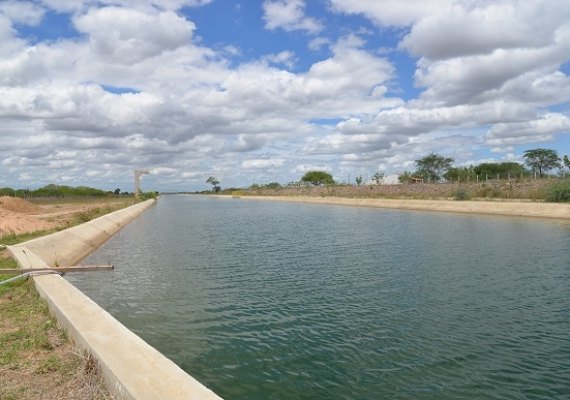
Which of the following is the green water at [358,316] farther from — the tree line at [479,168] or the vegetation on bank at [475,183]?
the tree line at [479,168]

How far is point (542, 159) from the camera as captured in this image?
90375 millimetres

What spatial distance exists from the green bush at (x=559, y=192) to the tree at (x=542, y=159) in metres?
50.8

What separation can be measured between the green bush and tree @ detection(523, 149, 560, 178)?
167 ft

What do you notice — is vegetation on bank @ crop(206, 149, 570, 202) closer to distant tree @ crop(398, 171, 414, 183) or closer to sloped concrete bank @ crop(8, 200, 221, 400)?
distant tree @ crop(398, 171, 414, 183)

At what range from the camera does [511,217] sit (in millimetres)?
39188

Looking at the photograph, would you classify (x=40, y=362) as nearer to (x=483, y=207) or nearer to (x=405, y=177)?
(x=483, y=207)

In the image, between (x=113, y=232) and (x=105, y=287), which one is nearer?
(x=105, y=287)

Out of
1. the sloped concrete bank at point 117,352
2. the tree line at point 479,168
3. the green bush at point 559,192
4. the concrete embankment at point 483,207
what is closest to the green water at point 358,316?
the sloped concrete bank at point 117,352

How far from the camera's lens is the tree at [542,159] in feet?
291

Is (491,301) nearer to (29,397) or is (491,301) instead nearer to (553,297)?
(553,297)

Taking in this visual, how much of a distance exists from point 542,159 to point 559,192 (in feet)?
182

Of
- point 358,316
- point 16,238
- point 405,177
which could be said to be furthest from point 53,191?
point 358,316

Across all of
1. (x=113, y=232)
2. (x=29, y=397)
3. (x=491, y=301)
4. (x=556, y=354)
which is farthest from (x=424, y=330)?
(x=113, y=232)

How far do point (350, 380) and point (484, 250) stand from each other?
15374 millimetres
